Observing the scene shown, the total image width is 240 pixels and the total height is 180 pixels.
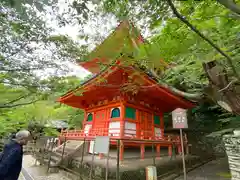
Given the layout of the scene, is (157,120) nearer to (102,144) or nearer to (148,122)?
(148,122)

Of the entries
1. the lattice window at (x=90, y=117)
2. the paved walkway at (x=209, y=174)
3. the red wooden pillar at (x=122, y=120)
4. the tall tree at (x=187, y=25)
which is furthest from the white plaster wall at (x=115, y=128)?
the tall tree at (x=187, y=25)

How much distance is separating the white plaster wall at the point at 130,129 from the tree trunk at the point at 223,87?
4184mm

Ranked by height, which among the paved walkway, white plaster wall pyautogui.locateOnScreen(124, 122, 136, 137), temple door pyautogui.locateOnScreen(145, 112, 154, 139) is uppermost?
temple door pyautogui.locateOnScreen(145, 112, 154, 139)

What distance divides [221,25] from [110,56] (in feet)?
3.55

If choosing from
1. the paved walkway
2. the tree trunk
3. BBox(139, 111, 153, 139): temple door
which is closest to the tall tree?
the tree trunk

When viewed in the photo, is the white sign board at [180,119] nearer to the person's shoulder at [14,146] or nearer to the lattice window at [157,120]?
the person's shoulder at [14,146]

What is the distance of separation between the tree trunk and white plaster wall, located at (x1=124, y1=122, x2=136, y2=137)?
13.7 feet

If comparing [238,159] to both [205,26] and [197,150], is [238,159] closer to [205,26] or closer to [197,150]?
[205,26]

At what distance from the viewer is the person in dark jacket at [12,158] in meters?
2.24

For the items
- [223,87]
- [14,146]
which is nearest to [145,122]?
[223,87]

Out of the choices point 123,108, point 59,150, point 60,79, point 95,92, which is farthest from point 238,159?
point 59,150

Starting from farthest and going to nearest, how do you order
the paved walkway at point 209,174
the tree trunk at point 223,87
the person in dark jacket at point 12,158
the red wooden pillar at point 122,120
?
1. the red wooden pillar at point 122,120
2. the paved walkway at point 209,174
3. the tree trunk at point 223,87
4. the person in dark jacket at point 12,158

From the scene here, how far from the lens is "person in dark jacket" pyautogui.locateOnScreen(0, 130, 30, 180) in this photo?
224 cm

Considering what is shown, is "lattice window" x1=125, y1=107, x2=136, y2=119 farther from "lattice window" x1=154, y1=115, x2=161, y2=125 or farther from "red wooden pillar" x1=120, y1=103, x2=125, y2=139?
"lattice window" x1=154, y1=115, x2=161, y2=125
